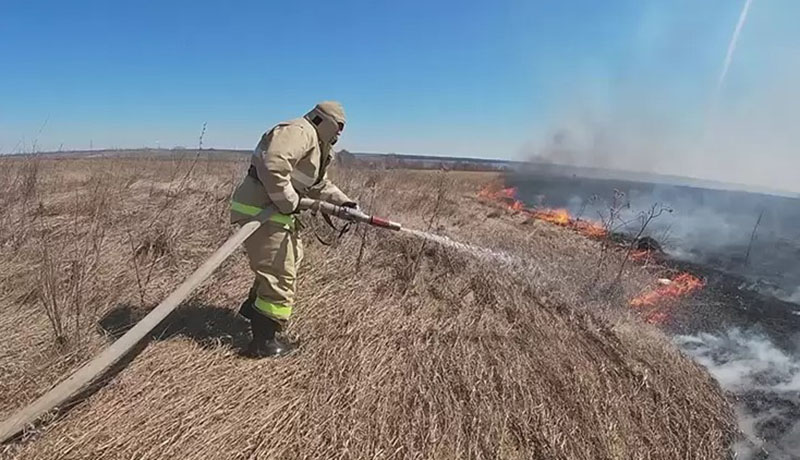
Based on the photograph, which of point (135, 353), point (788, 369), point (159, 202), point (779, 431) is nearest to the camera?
point (135, 353)

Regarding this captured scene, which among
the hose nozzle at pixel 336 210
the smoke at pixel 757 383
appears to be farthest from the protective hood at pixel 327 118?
the smoke at pixel 757 383

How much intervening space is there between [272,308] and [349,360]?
0.72 meters

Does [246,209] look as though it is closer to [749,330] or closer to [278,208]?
[278,208]

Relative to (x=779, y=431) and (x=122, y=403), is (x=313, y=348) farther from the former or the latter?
(x=779, y=431)

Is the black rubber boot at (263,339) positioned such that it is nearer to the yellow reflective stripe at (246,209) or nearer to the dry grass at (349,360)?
the dry grass at (349,360)

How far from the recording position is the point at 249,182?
12.0 ft

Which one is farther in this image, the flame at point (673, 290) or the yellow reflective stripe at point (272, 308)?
the flame at point (673, 290)

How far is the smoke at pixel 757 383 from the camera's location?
12.9 feet

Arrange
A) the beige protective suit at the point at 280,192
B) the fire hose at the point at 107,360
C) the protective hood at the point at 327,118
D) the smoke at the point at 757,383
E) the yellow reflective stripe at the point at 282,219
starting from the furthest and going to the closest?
the smoke at the point at 757,383 → the protective hood at the point at 327,118 → the yellow reflective stripe at the point at 282,219 → the beige protective suit at the point at 280,192 → the fire hose at the point at 107,360

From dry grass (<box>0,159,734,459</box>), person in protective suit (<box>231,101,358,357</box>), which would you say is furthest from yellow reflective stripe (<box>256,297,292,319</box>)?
dry grass (<box>0,159,734,459</box>)

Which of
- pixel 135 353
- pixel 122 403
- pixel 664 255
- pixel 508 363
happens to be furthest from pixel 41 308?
pixel 664 255

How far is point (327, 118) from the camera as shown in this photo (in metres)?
3.71

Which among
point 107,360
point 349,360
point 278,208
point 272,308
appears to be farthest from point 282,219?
point 107,360

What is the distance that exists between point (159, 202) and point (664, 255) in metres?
10.4
